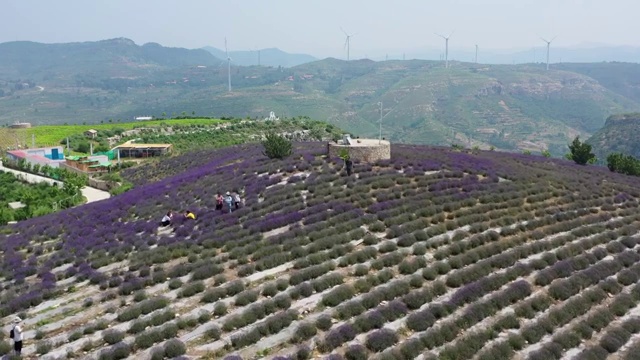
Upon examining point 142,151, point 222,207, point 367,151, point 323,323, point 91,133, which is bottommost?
point 142,151

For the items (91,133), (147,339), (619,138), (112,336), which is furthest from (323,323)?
(619,138)

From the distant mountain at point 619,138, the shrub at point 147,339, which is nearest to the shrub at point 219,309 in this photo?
the shrub at point 147,339

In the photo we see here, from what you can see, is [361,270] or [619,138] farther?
[619,138]

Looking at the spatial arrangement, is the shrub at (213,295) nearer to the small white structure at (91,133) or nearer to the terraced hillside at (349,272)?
the terraced hillside at (349,272)

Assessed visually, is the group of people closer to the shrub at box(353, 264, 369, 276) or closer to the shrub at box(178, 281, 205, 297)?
the shrub at box(178, 281, 205, 297)

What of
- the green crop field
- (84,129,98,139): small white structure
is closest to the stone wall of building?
the green crop field

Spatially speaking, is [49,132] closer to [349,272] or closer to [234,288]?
[234,288]
